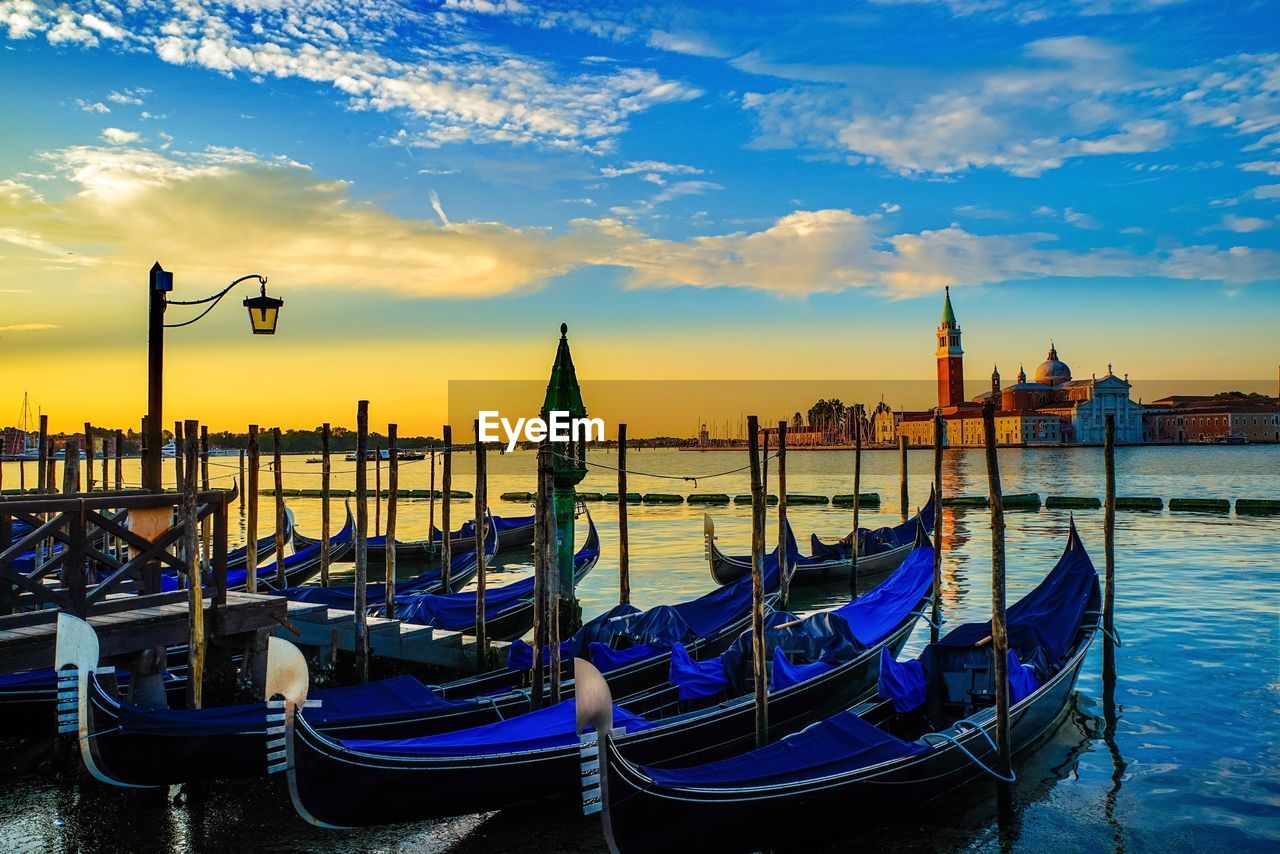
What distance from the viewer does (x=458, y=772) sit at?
5.92 meters

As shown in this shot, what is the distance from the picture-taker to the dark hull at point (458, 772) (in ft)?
18.1

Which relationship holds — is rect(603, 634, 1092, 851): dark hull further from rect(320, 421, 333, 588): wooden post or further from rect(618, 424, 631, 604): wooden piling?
rect(320, 421, 333, 588): wooden post

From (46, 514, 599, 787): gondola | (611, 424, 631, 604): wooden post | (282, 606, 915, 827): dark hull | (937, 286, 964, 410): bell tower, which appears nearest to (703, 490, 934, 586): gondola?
(611, 424, 631, 604): wooden post

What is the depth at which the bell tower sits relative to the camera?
12312 cm

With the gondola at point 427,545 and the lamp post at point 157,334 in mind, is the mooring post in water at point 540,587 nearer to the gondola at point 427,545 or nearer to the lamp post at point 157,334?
the lamp post at point 157,334

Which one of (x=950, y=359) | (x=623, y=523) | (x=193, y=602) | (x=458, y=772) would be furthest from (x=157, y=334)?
(x=950, y=359)

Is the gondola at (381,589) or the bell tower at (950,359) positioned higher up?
the bell tower at (950,359)

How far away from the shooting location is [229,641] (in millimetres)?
8172

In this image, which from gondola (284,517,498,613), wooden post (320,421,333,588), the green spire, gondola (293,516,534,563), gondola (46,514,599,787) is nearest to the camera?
gondola (46,514,599,787)

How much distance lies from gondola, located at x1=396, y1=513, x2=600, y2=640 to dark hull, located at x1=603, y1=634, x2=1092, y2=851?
508 centimetres

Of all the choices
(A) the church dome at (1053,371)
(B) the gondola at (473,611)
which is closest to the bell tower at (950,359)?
(A) the church dome at (1053,371)

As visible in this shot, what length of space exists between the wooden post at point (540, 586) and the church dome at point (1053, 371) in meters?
128

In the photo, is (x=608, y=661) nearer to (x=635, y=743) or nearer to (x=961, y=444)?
(x=635, y=743)

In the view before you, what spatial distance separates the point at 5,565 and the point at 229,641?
5.81ft
